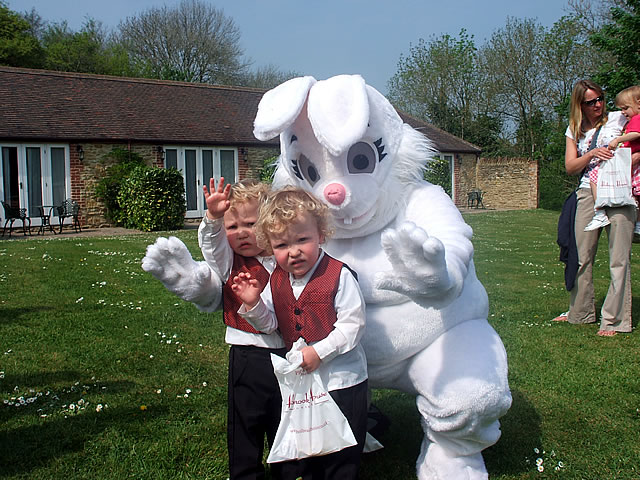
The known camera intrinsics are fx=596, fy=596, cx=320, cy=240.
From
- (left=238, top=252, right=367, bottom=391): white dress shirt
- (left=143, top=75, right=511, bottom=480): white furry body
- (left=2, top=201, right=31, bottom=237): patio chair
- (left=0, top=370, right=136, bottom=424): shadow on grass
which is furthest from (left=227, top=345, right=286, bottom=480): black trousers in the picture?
(left=2, top=201, right=31, bottom=237): patio chair

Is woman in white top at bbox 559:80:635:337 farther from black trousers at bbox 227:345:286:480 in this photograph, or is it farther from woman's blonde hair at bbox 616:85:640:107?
black trousers at bbox 227:345:286:480

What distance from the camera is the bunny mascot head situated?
251cm

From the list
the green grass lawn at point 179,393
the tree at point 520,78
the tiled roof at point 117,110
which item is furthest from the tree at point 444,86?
the green grass lawn at point 179,393

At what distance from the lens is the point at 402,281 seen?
2.13 metres

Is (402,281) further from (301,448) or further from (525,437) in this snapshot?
(525,437)

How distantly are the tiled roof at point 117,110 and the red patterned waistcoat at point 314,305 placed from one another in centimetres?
1723

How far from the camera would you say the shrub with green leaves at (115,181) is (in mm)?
18766

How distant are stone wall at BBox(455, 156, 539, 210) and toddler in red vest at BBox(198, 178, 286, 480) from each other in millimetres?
26505

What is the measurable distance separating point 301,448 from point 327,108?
138 centimetres

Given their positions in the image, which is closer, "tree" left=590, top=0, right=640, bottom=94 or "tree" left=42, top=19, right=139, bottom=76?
"tree" left=590, top=0, right=640, bottom=94

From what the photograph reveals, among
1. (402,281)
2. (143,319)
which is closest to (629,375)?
(402,281)

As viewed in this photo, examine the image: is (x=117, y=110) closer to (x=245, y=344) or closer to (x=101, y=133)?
(x=101, y=133)

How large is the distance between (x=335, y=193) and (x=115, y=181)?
17.6m

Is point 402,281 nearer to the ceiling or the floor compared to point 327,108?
nearer to the floor
